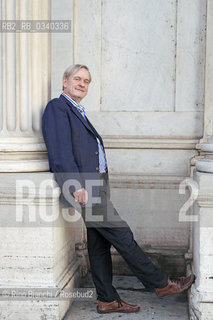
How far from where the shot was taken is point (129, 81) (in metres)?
4.17

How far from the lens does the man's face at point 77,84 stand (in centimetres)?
326

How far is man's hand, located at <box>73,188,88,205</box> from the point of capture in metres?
3.04

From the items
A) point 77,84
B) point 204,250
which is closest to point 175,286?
point 204,250

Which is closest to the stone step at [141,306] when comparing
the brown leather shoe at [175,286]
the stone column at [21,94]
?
the brown leather shoe at [175,286]

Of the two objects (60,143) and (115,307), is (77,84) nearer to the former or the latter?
(60,143)

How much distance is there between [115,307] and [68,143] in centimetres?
140

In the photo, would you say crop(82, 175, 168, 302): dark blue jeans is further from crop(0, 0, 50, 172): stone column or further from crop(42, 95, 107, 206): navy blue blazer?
crop(0, 0, 50, 172): stone column

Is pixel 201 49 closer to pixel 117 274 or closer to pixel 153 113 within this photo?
pixel 153 113

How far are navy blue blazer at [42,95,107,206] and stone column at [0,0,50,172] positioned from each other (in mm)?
158

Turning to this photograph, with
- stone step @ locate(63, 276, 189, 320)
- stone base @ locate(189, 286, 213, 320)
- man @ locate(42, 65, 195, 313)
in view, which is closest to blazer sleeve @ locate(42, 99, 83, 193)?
man @ locate(42, 65, 195, 313)

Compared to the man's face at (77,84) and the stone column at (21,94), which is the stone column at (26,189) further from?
the man's face at (77,84)

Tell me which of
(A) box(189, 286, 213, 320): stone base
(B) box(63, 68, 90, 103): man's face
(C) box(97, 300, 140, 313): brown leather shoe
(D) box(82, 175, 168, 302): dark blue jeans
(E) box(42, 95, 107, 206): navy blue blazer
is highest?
(B) box(63, 68, 90, 103): man's face

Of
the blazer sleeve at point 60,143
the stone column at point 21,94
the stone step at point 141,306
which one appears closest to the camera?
the blazer sleeve at point 60,143

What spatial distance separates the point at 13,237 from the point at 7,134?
0.80 meters
